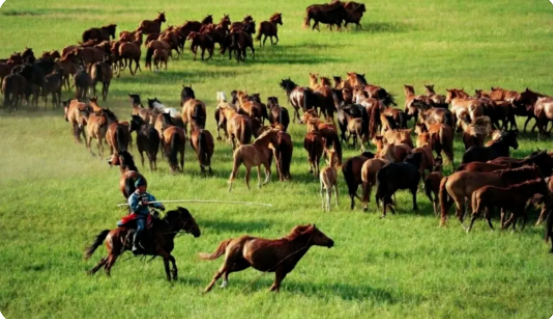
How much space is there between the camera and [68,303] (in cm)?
1201

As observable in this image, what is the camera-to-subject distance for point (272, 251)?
458 inches

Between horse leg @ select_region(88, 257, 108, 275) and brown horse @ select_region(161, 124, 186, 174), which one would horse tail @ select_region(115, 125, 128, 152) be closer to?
brown horse @ select_region(161, 124, 186, 174)

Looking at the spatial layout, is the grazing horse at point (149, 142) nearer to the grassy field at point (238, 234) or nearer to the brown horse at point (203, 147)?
the grassy field at point (238, 234)

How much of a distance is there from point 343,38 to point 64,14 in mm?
13290

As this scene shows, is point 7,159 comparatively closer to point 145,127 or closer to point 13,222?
point 145,127

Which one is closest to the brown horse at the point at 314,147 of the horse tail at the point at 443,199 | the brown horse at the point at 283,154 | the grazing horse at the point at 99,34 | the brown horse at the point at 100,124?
the brown horse at the point at 283,154

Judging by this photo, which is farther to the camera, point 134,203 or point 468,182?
point 468,182

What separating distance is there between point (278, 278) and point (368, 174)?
4.83 m

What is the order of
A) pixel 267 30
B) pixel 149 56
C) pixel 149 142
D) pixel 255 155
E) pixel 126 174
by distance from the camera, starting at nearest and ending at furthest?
pixel 126 174, pixel 255 155, pixel 149 142, pixel 149 56, pixel 267 30

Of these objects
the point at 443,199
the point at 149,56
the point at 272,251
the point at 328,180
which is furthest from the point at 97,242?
the point at 149,56

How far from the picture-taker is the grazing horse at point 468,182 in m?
15.1

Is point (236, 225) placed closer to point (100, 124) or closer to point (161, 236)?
point (161, 236)

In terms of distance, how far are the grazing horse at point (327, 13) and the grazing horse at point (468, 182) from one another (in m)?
24.6

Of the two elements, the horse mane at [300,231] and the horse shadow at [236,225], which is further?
the horse shadow at [236,225]
